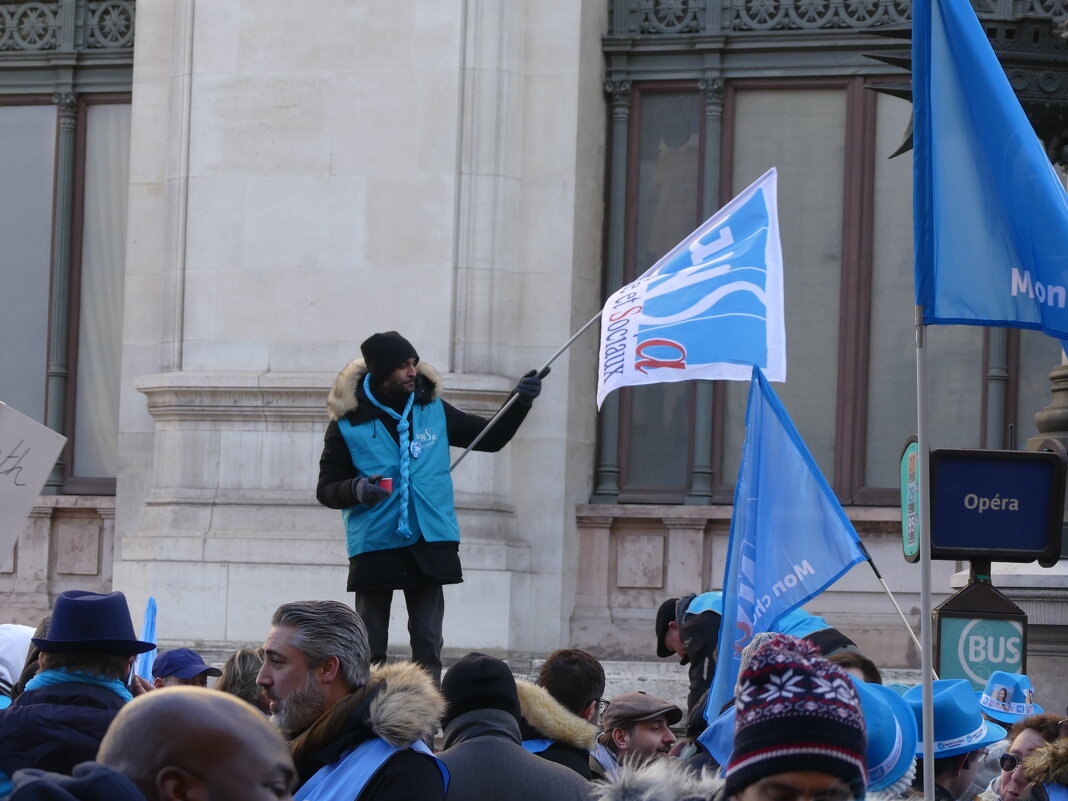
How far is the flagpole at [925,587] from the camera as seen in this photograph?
4.93 meters

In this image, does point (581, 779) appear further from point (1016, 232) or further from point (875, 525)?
point (875, 525)

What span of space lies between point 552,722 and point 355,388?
3.79m

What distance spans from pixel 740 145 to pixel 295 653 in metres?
8.69

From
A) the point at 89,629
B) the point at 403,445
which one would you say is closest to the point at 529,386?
the point at 403,445

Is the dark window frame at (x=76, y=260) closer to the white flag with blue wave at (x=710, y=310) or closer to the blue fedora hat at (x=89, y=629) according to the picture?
the white flag with blue wave at (x=710, y=310)

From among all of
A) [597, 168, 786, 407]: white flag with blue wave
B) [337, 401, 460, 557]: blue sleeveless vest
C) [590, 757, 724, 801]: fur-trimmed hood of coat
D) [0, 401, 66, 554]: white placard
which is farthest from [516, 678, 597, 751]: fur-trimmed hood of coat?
[337, 401, 460, 557]: blue sleeveless vest

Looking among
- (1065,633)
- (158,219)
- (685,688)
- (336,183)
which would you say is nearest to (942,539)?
(1065,633)

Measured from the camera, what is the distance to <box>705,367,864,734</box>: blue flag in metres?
6.83

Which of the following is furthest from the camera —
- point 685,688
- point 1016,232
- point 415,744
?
point 685,688

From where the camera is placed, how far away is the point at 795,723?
9.99 feet

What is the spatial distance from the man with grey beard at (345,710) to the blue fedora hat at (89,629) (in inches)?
15.4

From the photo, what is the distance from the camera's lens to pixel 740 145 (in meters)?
13.3

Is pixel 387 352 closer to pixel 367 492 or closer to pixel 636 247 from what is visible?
pixel 367 492

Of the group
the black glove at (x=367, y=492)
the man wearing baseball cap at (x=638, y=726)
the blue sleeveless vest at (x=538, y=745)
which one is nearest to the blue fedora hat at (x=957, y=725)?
the blue sleeveless vest at (x=538, y=745)
